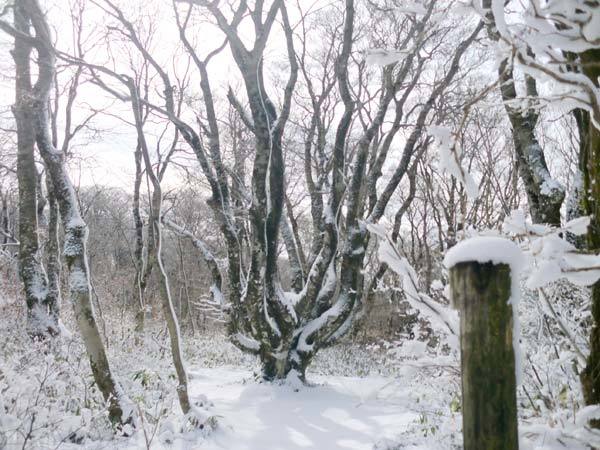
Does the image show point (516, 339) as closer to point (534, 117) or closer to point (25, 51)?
point (534, 117)

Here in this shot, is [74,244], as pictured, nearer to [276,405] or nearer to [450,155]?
[276,405]

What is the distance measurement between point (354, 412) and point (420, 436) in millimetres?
1967

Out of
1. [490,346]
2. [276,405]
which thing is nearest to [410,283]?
[490,346]

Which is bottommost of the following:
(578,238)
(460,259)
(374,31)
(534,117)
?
(460,259)

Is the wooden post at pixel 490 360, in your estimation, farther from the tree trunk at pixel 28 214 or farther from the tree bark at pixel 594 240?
the tree trunk at pixel 28 214

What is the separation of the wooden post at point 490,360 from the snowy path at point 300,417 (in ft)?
7.84

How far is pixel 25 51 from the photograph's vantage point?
7574mm

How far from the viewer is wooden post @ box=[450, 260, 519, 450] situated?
4.08 ft

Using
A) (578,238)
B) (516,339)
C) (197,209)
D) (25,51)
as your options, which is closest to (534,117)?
(578,238)

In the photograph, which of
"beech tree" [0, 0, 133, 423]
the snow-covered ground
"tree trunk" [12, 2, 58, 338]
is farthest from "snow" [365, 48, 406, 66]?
"tree trunk" [12, 2, 58, 338]

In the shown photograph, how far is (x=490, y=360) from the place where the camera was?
125 cm

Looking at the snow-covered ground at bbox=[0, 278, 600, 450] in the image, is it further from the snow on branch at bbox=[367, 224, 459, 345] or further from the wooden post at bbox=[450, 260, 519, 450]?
the wooden post at bbox=[450, 260, 519, 450]

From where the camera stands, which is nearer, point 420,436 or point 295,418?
point 420,436

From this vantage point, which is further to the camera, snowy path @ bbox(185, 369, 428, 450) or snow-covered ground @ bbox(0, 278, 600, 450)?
snowy path @ bbox(185, 369, 428, 450)
